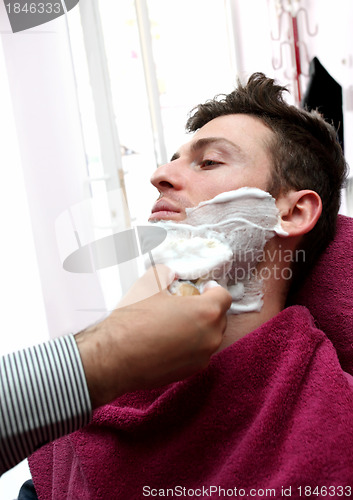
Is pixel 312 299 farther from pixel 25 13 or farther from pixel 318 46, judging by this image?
pixel 318 46

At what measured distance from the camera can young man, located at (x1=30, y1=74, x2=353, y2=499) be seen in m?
0.74

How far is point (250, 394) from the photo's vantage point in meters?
0.83

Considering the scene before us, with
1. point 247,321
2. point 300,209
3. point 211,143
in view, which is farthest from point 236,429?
point 211,143

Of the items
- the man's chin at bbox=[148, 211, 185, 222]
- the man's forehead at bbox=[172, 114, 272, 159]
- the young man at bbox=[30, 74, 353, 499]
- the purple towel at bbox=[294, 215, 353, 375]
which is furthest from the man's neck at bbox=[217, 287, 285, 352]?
the man's forehead at bbox=[172, 114, 272, 159]

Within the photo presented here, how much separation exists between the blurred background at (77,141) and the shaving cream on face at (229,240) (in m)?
0.10

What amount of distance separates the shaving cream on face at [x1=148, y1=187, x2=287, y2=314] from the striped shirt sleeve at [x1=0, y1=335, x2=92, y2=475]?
31 centimetres

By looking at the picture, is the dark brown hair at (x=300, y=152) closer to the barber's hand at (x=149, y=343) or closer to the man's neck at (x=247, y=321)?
the man's neck at (x=247, y=321)

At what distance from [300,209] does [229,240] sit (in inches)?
8.3

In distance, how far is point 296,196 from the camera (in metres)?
1.01

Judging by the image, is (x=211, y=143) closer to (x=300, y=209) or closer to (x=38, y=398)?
(x=300, y=209)

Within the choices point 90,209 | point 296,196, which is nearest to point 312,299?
point 296,196

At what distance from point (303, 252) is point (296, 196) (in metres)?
0.14

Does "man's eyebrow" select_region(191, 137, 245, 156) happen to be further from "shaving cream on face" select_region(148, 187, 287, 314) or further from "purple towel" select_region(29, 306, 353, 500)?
"purple towel" select_region(29, 306, 353, 500)

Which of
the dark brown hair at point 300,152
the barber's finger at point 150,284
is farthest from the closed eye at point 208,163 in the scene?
the barber's finger at point 150,284
